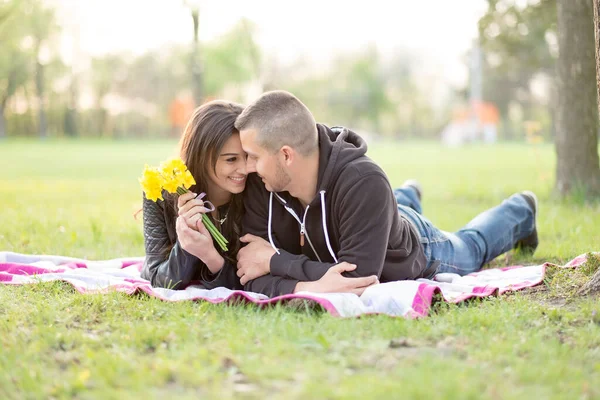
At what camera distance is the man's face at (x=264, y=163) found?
391cm

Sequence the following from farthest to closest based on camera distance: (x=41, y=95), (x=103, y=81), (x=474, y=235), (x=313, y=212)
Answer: (x=103, y=81)
(x=41, y=95)
(x=474, y=235)
(x=313, y=212)

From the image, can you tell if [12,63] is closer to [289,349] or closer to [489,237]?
[489,237]

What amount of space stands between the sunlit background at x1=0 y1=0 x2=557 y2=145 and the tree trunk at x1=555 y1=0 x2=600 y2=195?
25.4 m

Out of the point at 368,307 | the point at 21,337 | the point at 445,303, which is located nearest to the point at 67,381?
the point at 21,337

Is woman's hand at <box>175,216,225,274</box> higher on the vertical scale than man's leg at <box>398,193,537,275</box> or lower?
higher

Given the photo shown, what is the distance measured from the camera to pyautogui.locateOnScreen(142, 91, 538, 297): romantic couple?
12.8 ft

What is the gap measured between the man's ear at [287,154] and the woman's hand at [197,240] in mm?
605

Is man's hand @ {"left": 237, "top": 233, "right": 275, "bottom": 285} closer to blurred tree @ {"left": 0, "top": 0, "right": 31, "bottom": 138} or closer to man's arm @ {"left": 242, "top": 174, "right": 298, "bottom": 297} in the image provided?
man's arm @ {"left": 242, "top": 174, "right": 298, "bottom": 297}

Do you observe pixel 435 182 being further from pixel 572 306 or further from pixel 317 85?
pixel 317 85

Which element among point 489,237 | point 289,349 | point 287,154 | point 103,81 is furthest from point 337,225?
point 103,81

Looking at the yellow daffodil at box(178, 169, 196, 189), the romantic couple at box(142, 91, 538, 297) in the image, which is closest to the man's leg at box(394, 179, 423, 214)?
the romantic couple at box(142, 91, 538, 297)

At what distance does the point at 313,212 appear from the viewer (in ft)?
13.6

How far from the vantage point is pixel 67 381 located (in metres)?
2.75

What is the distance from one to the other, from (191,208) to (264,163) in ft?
1.67
